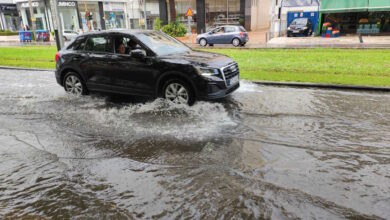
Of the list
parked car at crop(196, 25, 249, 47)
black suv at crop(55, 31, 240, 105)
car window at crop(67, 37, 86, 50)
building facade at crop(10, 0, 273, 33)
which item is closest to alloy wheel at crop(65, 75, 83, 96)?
black suv at crop(55, 31, 240, 105)

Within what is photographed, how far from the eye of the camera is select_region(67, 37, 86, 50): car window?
818cm

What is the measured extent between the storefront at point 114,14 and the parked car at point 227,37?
31.2m

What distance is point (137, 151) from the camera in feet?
16.6

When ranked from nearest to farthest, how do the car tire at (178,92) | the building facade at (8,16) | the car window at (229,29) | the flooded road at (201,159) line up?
the flooded road at (201,159)
the car tire at (178,92)
the car window at (229,29)
the building facade at (8,16)

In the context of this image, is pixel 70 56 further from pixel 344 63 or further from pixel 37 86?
pixel 344 63

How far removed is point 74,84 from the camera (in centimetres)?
848

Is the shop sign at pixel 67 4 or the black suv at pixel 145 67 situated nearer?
the black suv at pixel 145 67

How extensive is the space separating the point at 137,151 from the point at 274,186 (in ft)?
7.52

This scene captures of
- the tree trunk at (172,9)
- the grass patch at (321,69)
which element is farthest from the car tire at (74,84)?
the tree trunk at (172,9)

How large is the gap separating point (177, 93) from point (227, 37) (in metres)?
17.5

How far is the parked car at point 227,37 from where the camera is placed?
75.2 feet

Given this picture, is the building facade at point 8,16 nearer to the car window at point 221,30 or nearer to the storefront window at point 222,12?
the storefront window at point 222,12

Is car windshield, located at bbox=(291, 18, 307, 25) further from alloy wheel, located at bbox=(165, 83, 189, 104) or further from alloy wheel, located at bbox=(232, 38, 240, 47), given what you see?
alloy wheel, located at bbox=(165, 83, 189, 104)

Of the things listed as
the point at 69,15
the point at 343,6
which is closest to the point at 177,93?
the point at 343,6
